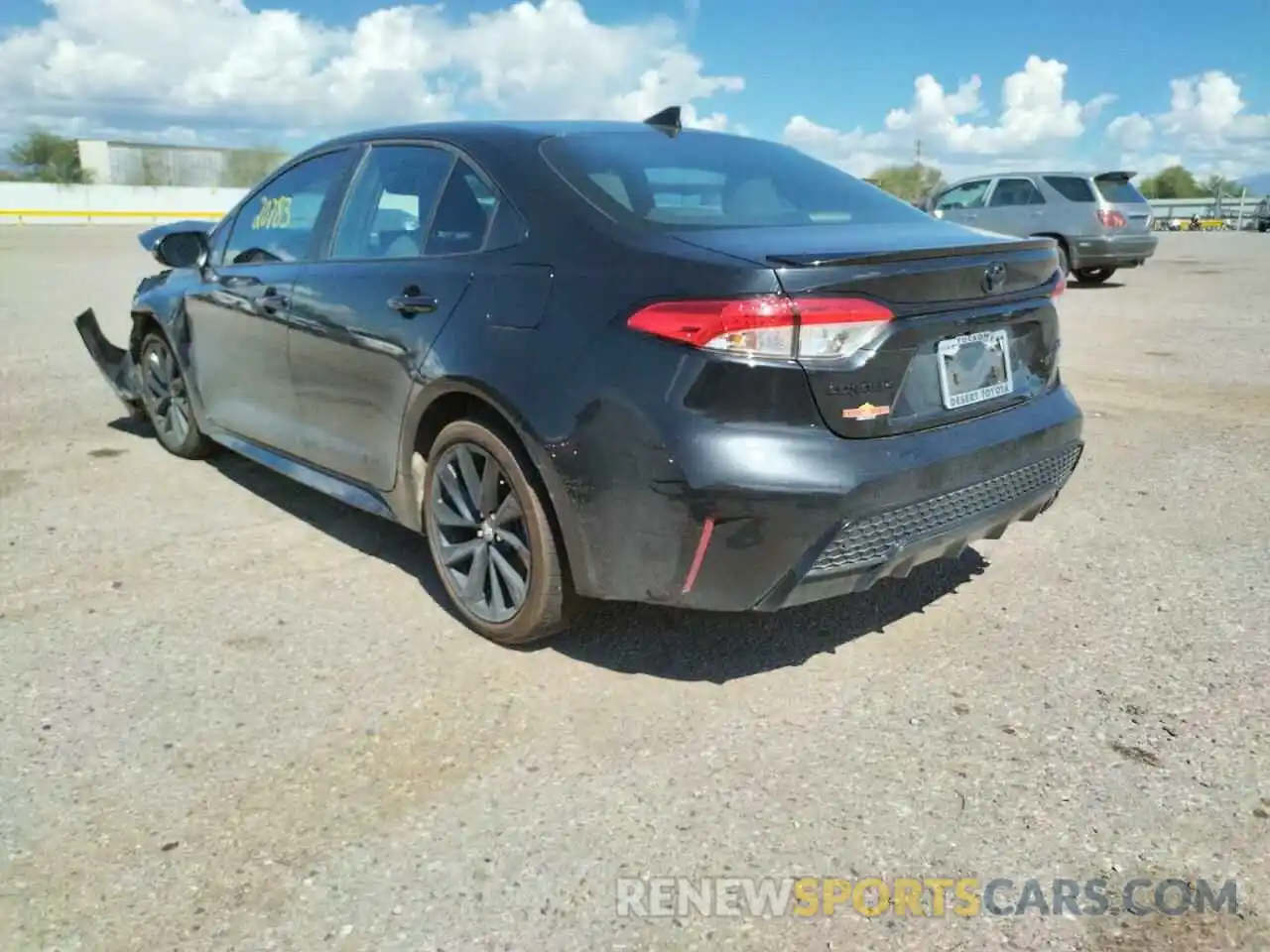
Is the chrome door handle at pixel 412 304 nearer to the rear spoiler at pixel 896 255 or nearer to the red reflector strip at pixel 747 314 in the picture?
the red reflector strip at pixel 747 314

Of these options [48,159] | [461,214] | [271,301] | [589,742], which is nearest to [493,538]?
[589,742]

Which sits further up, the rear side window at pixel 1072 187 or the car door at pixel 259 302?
the rear side window at pixel 1072 187

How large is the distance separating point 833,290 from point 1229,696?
1.65 m

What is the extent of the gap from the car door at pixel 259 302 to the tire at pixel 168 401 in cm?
45

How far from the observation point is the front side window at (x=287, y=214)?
421cm

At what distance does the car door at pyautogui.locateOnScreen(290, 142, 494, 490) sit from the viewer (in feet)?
11.2

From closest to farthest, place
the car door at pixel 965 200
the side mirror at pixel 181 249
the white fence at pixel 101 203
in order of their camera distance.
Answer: the side mirror at pixel 181 249, the car door at pixel 965 200, the white fence at pixel 101 203

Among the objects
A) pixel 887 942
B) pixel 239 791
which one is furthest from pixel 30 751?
pixel 887 942

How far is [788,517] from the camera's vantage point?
2680 millimetres

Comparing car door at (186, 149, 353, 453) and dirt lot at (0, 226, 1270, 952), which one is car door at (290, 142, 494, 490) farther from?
dirt lot at (0, 226, 1270, 952)

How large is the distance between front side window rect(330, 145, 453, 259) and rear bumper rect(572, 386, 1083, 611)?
1.38m

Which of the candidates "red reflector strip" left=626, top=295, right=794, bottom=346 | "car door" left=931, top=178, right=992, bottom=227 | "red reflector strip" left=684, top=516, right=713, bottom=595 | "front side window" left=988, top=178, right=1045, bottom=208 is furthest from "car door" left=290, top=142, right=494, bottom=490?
"car door" left=931, top=178, right=992, bottom=227

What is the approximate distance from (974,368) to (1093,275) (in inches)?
611

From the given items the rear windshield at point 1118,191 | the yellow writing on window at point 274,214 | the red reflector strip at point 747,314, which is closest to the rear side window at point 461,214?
the red reflector strip at point 747,314
